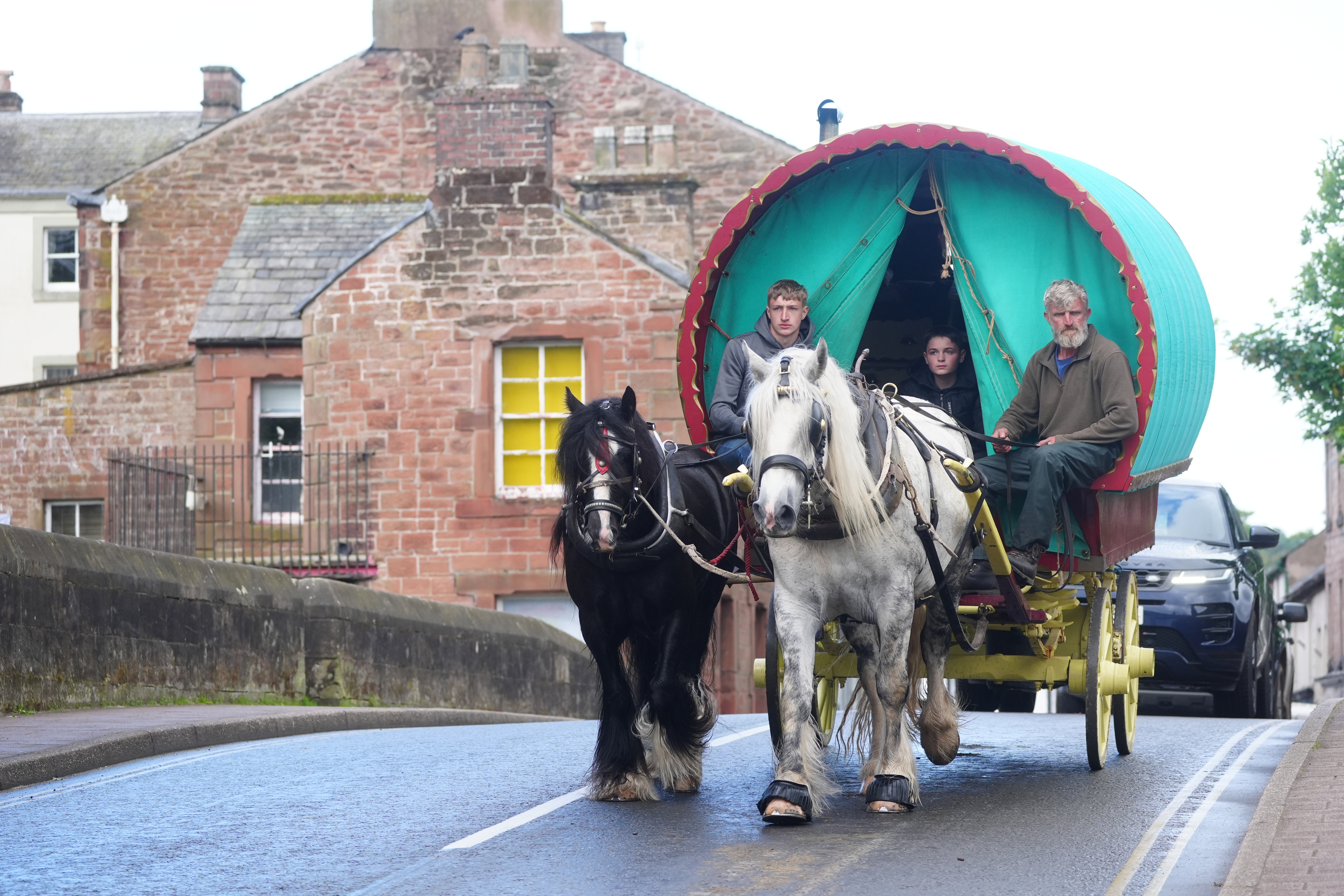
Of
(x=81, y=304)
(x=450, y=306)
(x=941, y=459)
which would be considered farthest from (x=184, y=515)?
(x=941, y=459)

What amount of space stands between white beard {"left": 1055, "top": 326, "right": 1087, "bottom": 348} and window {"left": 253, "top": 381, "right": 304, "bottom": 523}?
1497 centimetres

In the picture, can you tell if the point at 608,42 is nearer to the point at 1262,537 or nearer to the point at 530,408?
the point at 530,408

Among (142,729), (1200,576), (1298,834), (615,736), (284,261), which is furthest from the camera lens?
(284,261)

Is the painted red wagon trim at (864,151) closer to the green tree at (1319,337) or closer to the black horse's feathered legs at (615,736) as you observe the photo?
the black horse's feathered legs at (615,736)

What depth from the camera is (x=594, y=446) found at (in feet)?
25.0

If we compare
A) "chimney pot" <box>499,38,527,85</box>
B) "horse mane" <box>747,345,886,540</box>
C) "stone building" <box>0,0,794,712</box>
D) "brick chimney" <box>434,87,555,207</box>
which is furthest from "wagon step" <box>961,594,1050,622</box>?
"chimney pot" <box>499,38,527,85</box>

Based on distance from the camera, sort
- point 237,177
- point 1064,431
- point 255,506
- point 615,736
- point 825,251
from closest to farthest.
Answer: point 615,736 < point 1064,431 < point 825,251 < point 255,506 < point 237,177

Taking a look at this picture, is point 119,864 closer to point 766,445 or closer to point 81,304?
point 766,445

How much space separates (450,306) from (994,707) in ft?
30.7

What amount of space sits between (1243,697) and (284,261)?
15.0 m

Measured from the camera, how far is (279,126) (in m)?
29.4

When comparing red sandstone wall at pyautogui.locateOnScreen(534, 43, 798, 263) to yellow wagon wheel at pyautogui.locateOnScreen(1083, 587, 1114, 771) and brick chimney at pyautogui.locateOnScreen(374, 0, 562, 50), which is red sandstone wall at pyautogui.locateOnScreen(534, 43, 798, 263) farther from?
yellow wagon wheel at pyautogui.locateOnScreen(1083, 587, 1114, 771)

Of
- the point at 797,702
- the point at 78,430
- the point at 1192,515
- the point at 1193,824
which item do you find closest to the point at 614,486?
the point at 797,702

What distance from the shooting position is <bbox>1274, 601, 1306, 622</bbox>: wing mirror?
16547 mm
